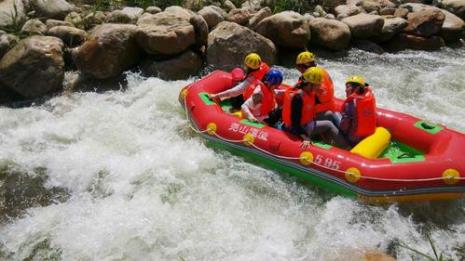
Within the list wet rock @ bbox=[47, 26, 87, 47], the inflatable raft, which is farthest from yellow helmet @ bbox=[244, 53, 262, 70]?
wet rock @ bbox=[47, 26, 87, 47]

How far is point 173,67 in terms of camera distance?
26.6 feet

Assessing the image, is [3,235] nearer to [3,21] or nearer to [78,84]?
[78,84]

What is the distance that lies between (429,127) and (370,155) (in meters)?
0.84

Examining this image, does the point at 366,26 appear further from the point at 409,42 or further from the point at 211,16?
the point at 211,16

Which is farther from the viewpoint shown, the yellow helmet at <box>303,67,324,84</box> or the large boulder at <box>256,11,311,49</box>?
the large boulder at <box>256,11,311,49</box>

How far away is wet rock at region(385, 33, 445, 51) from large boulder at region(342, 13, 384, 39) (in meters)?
0.46

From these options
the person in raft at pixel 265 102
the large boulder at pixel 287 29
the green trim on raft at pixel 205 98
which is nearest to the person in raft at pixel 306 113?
the person in raft at pixel 265 102

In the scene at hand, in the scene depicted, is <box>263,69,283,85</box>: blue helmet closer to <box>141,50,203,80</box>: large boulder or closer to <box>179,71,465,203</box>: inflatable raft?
<box>179,71,465,203</box>: inflatable raft

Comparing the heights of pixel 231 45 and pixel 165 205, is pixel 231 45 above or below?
above

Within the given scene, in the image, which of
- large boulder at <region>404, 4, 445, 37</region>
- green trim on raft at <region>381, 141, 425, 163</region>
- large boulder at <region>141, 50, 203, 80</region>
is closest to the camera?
green trim on raft at <region>381, 141, 425, 163</region>

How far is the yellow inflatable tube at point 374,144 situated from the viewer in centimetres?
530

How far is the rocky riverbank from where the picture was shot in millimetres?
7668

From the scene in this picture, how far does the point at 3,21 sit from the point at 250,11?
444 cm

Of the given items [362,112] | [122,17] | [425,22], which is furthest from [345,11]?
[362,112]
